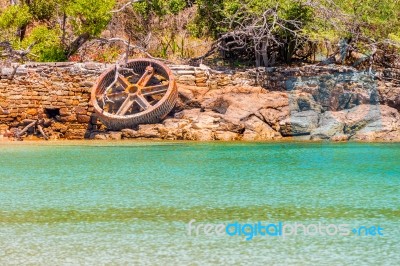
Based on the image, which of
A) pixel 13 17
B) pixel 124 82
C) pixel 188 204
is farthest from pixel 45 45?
pixel 188 204

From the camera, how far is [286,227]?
6719 millimetres

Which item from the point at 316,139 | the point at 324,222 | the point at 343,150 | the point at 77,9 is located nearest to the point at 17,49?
the point at 77,9

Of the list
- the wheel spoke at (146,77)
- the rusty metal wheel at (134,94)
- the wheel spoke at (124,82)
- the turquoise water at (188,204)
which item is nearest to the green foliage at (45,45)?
the rusty metal wheel at (134,94)

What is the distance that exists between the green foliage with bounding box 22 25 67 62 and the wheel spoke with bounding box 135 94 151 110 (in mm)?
3720

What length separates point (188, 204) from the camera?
8016 mm

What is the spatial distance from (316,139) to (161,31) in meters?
8.37

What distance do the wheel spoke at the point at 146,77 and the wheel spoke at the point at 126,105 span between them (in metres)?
0.43

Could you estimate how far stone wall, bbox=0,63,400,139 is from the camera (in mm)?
19500

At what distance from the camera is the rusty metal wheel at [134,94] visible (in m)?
18.6

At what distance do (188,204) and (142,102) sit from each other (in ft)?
37.0

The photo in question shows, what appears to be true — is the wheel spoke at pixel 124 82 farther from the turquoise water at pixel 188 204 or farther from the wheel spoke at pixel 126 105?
the turquoise water at pixel 188 204

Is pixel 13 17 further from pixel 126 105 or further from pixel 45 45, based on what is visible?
pixel 126 105

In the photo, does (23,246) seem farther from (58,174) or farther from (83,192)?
(58,174)

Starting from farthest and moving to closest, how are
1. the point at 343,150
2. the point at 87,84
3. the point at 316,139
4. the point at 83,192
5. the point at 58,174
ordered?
the point at 87,84, the point at 316,139, the point at 343,150, the point at 58,174, the point at 83,192
